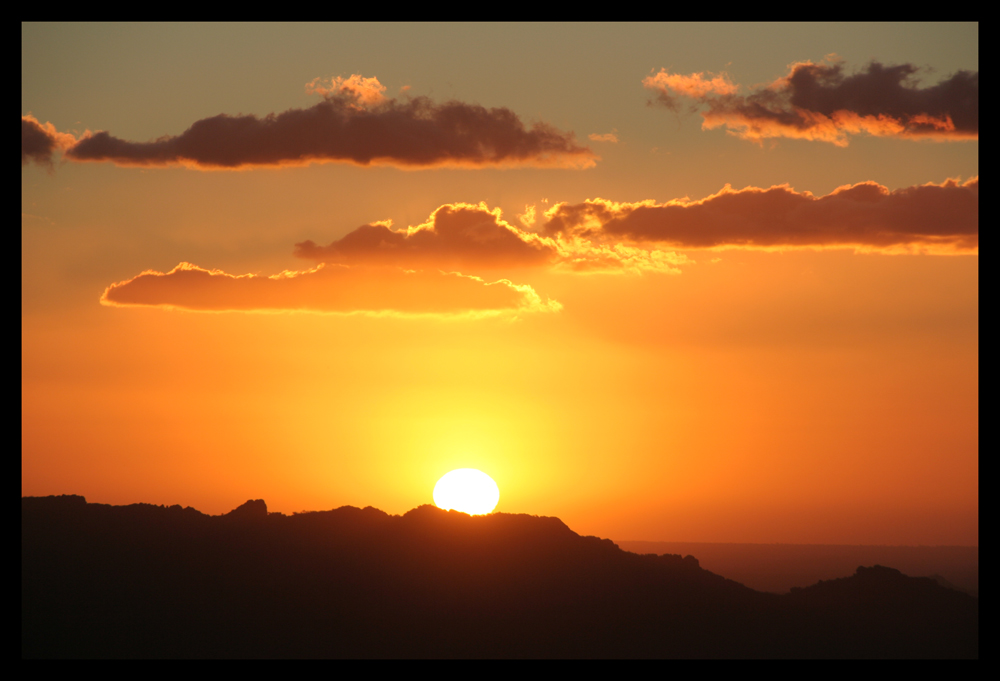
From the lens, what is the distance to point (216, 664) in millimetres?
156250

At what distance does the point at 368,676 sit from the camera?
108m
